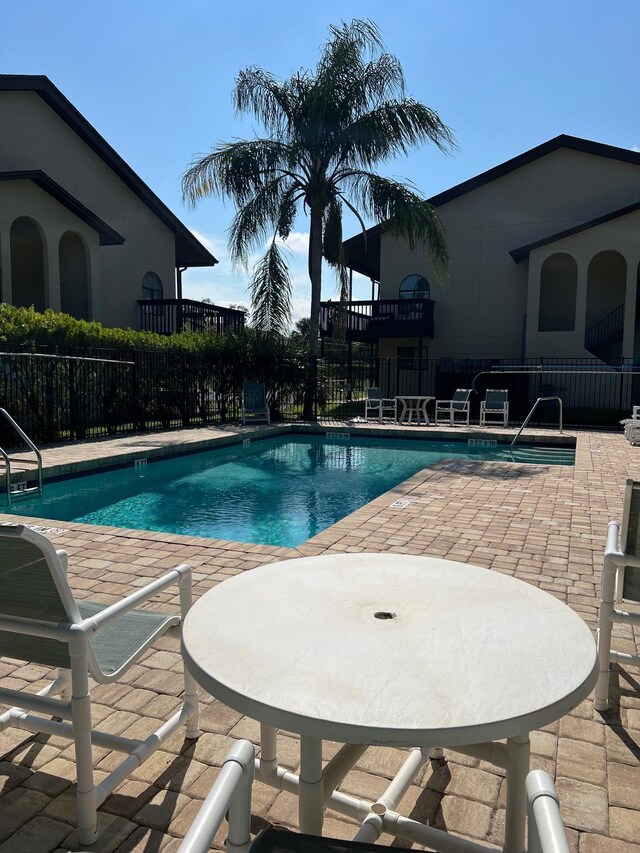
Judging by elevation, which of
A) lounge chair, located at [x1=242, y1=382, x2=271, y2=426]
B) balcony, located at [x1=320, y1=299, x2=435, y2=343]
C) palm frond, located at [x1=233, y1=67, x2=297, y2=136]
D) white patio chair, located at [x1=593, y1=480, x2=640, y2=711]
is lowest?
white patio chair, located at [x1=593, y1=480, x2=640, y2=711]

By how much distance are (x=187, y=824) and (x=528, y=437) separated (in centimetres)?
1190

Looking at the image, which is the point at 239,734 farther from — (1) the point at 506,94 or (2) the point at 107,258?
(2) the point at 107,258

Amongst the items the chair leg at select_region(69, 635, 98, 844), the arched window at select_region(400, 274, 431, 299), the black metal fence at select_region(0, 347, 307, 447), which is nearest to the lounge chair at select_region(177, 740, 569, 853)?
the chair leg at select_region(69, 635, 98, 844)

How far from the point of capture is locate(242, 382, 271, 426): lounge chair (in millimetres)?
14641

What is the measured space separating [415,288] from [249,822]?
20774 mm

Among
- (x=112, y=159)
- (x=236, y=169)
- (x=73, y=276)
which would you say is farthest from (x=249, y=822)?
(x=112, y=159)

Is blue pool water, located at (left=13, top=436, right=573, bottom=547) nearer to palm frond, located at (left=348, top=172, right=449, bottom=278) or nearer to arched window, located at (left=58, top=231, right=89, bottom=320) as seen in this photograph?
palm frond, located at (left=348, top=172, right=449, bottom=278)

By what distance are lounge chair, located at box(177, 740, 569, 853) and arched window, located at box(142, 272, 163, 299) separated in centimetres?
2079

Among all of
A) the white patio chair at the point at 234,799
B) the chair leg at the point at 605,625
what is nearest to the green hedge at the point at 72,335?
the chair leg at the point at 605,625

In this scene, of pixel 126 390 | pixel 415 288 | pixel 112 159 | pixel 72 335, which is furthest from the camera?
pixel 415 288

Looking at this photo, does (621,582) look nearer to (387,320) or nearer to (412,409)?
(412,409)

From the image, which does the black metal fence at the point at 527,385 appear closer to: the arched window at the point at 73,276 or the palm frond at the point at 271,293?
the palm frond at the point at 271,293

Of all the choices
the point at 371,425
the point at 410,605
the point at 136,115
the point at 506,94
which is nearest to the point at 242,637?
the point at 410,605

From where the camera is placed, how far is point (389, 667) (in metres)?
1.34
